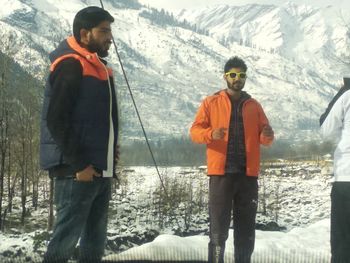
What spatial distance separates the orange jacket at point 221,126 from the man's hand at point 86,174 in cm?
128

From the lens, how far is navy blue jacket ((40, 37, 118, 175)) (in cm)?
290

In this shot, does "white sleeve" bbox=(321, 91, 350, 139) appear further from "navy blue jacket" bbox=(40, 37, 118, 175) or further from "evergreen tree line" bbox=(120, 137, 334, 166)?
"evergreen tree line" bbox=(120, 137, 334, 166)

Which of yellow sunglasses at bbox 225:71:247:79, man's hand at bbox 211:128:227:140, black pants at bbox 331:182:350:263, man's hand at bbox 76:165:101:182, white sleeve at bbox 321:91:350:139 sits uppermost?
yellow sunglasses at bbox 225:71:247:79

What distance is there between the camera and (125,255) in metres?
4.48

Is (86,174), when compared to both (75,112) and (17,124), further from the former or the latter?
(17,124)

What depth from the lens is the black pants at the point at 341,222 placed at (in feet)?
11.5

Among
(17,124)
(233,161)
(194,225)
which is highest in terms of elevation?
(17,124)

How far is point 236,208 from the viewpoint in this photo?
4141 millimetres

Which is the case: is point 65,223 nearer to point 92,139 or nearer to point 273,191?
point 92,139

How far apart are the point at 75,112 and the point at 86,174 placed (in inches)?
14.1

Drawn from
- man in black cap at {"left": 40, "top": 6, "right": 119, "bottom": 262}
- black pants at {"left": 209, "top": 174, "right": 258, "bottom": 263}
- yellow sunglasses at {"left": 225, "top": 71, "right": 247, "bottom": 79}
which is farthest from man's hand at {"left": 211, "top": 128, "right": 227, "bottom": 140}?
man in black cap at {"left": 40, "top": 6, "right": 119, "bottom": 262}

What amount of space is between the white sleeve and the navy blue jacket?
1.55m

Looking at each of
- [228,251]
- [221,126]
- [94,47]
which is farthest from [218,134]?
[228,251]

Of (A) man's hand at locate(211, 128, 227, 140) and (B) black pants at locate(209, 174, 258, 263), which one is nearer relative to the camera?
(A) man's hand at locate(211, 128, 227, 140)
